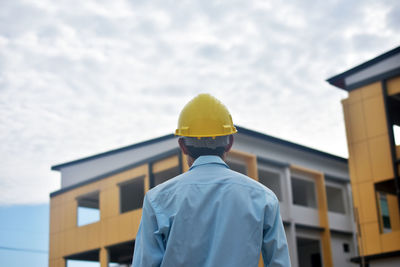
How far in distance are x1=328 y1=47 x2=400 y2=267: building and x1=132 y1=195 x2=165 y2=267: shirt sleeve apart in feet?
57.7

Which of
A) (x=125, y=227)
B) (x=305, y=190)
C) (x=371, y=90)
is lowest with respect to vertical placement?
(x=125, y=227)

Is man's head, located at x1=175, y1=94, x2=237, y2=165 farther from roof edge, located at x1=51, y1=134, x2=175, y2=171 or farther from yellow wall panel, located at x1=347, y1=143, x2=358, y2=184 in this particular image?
roof edge, located at x1=51, y1=134, x2=175, y2=171

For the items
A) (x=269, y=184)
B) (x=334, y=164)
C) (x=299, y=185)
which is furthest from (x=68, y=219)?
(x=334, y=164)

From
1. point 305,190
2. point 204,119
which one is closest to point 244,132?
point 305,190

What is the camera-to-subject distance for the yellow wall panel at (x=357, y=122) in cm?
1989

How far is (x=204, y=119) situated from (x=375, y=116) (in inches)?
727

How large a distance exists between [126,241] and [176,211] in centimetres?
2285

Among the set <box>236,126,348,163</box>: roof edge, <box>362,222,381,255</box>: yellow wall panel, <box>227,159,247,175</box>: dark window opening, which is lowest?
<box>362,222,381,255</box>: yellow wall panel

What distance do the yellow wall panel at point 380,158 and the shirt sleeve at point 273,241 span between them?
1784 centimetres

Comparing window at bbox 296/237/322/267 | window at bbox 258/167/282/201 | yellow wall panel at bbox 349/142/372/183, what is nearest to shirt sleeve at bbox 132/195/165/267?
yellow wall panel at bbox 349/142/372/183

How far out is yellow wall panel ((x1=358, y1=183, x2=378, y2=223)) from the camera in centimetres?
1888

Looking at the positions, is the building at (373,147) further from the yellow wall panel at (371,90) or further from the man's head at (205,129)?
the man's head at (205,129)

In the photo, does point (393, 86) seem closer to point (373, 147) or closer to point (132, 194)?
point (373, 147)

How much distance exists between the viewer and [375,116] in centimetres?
1964
